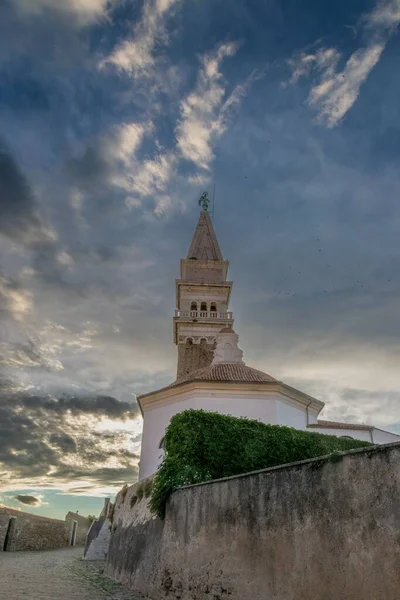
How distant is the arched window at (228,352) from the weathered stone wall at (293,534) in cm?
2237

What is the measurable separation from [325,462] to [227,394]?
58.6 feet

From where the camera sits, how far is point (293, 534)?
685 cm

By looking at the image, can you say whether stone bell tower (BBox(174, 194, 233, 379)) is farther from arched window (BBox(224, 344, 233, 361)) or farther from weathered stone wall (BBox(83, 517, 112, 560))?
weathered stone wall (BBox(83, 517, 112, 560))

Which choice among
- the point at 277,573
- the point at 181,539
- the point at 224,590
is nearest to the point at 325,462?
the point at 277,573

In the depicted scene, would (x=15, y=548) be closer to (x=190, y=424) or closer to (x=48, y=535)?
(x=48, y=535)

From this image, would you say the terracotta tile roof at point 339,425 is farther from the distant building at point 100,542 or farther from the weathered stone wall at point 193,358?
the weathered stone wall at point 193,358

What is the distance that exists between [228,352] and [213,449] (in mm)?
20251

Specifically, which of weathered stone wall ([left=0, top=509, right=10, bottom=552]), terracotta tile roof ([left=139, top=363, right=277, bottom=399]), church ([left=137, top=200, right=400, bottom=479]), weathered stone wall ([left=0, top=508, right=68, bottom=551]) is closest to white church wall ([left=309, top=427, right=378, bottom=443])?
church ([left=137, top=200, right=400, bottom=479])

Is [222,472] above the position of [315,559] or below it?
above

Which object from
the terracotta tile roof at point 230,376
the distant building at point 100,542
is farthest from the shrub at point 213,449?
the distant building at point 100,542

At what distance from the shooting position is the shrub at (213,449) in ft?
39.4

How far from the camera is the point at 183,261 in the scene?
57.5 meters

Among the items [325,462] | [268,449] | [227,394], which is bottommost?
[325,462]

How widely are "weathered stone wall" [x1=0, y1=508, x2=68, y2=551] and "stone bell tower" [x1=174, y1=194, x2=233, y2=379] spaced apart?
1846 cm
